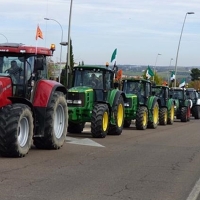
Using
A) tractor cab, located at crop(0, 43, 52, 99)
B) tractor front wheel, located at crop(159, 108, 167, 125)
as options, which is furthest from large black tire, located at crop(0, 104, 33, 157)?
tractor front wheel, located at crop(159, 108, 167, 125)

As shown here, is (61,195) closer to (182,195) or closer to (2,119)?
(182,195)

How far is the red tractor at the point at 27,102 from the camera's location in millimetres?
12172

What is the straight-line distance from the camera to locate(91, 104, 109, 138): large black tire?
59.5 feet

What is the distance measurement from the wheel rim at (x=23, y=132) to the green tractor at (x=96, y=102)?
5.51 meters

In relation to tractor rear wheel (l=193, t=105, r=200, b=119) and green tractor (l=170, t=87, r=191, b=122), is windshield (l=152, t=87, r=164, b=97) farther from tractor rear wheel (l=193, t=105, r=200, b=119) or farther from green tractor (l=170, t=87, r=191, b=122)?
tractor rear wheel (l=193, t=105, r=200, b=119)

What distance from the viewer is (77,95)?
60.4 feet

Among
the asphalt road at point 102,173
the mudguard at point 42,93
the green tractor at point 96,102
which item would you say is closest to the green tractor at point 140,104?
the green tractor at point 96,102

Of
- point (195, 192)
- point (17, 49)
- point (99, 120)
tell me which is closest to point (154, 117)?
point (99, 120)

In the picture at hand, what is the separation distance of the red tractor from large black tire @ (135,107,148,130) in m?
9.52

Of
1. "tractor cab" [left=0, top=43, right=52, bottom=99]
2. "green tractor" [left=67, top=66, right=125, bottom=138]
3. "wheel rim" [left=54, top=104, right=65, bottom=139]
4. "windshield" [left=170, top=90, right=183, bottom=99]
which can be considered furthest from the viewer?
"windshield" [left=170, top=90, right=183, bottom=99]

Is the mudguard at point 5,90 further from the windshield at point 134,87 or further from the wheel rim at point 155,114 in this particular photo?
the wheel rim at point 155,114

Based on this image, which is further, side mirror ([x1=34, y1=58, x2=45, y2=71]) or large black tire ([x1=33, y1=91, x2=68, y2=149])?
large black tire ([x1=33, y1=91, x2=68, y2=149])

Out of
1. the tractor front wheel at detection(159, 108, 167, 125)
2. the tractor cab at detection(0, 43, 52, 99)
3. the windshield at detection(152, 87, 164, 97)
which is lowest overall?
the tractor front wheel at detection(159, 108, 167, 125)

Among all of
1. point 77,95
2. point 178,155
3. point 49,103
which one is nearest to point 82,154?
point 49,103
